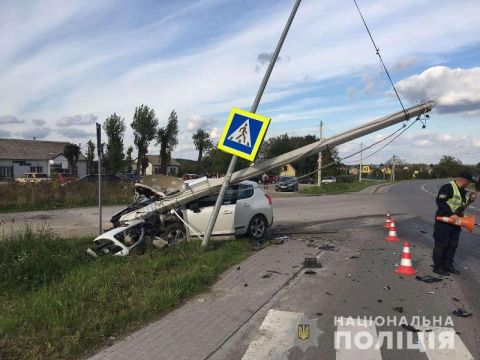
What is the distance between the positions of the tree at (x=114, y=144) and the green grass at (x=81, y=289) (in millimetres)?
44835

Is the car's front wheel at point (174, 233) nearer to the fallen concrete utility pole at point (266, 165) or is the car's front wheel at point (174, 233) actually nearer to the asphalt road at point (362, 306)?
the fallen concrete utility pole at point (266, 165)

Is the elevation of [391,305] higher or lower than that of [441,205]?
lower

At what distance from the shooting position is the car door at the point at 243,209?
1088cm

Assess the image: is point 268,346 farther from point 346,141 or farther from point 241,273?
point 346,141

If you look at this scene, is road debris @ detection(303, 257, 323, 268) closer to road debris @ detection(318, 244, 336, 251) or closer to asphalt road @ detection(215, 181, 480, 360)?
asphalt road @ detection(215, 181, 480, 360)

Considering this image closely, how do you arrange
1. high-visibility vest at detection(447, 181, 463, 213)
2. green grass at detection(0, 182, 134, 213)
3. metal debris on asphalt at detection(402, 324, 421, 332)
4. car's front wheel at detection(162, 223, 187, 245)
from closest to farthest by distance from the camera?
metal debris on asphalt at detection(402, 324, 421, 332), high-visibility vest at detection(447, 181, 463, 213), car's front wheel at detection(162, 223, 187, 245), green grass at detection(0, 182, 134, 213)

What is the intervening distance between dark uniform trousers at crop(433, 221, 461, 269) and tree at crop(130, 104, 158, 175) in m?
49.9

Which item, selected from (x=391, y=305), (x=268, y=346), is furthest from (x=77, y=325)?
(x=391, y=305)

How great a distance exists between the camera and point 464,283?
22.4ft

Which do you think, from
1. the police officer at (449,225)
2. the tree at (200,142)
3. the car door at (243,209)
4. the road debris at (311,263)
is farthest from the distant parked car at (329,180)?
the police officer at (449,225)

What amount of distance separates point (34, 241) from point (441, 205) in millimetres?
7327

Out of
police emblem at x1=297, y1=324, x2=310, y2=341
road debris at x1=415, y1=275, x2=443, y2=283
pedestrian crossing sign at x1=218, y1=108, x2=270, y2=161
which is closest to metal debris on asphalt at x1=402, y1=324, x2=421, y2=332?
police emblem at x1=297, y1=324, x2=310, y2=341

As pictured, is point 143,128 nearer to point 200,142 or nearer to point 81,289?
point 200,142

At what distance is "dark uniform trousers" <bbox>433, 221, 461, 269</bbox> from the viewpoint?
7.39 metres
